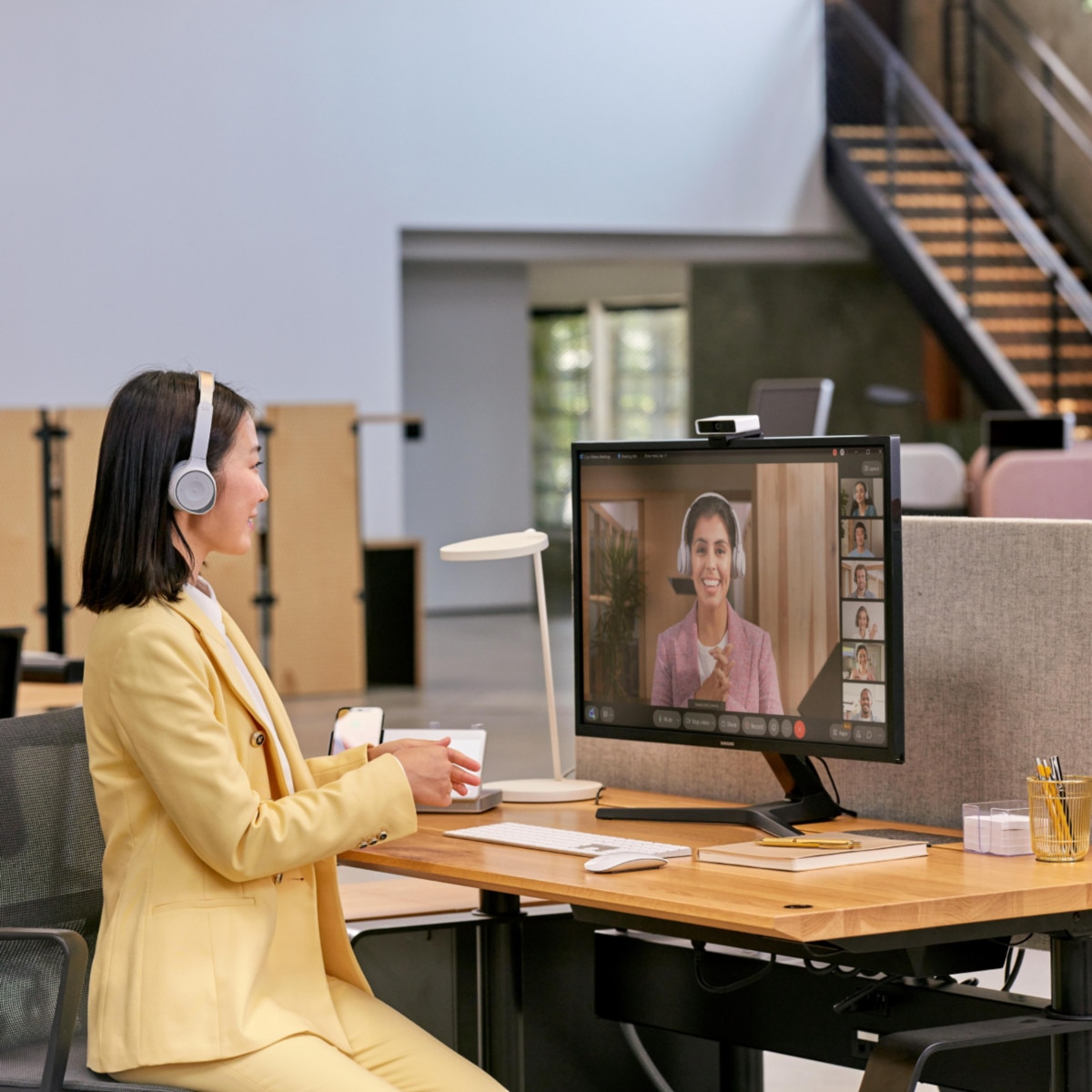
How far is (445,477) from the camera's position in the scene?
12539mm

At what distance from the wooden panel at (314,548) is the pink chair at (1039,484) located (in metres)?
3.39

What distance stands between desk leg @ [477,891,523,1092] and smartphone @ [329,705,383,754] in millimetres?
330

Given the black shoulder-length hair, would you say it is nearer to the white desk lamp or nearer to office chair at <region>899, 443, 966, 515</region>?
the white desk lamp

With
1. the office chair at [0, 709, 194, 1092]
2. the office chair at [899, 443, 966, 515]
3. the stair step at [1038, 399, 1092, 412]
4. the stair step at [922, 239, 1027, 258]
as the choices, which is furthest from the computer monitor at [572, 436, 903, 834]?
the stair step at [922, 239, 1027, 258]

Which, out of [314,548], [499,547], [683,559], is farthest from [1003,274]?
[683,559]

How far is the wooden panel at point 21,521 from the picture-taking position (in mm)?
8211

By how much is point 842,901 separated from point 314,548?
7105 millimetres

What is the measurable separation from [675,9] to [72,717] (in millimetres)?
10289

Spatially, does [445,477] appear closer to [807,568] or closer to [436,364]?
[436,364]

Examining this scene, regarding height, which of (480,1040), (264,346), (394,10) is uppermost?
(394,10)

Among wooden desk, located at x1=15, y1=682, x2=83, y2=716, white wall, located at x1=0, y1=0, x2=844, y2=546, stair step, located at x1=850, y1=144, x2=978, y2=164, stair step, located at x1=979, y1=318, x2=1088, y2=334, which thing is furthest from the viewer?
stair step, located at x1=850, y1=144, x2=978, y2=164

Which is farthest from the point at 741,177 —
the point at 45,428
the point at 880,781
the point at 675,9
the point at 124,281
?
the point at 880,781

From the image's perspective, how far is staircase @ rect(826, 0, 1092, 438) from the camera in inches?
431

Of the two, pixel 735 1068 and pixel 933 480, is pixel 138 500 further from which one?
pixel 933 480
